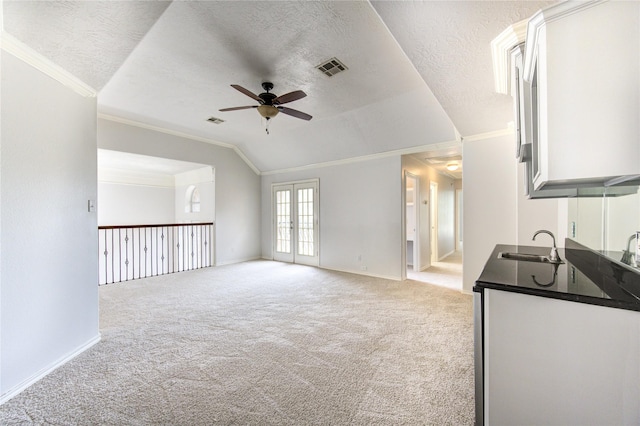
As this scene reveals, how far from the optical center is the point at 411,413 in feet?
5.51

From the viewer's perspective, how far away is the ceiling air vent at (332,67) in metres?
2.96

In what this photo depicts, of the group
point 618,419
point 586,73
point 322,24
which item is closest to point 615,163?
point 586,73

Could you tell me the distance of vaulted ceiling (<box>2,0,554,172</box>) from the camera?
1.78 metres

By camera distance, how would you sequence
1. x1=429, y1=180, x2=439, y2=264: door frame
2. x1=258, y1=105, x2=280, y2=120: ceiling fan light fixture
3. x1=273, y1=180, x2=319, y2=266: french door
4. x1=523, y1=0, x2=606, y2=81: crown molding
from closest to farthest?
x1=523, y1=0, x2=606, y2=81: crown molding → x1=258, y1=105, x2=280, y2=120: ceiling fan light fixture → x1=273, y1=180, x2=319, y2=266: french door → x1=429, y1=180, x2=439, y2=264: door frame

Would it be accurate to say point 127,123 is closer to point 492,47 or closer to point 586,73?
point 492,47

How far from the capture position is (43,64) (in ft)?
6.87

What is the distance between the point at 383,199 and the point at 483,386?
13.0 feet

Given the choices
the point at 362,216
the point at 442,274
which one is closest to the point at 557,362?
the point at 362,216

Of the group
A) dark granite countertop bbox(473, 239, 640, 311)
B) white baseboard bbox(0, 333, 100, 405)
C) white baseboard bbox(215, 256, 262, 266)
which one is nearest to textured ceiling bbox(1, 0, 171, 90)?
white baseboard bbox(0, 333, 100, 405)

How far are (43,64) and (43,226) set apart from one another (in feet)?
4.20

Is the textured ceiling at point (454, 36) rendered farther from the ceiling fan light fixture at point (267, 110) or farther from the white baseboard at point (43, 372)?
the white baseboard at point (43, 372)

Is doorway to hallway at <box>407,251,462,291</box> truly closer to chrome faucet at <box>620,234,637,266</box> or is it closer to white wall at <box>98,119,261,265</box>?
chrome faucet at <box>620,234,637,266</box>

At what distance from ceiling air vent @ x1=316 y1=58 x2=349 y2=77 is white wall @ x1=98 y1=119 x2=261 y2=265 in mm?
3925

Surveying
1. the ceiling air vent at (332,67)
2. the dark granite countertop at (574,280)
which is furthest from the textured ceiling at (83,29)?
the dark granite countertop at (574,280)
